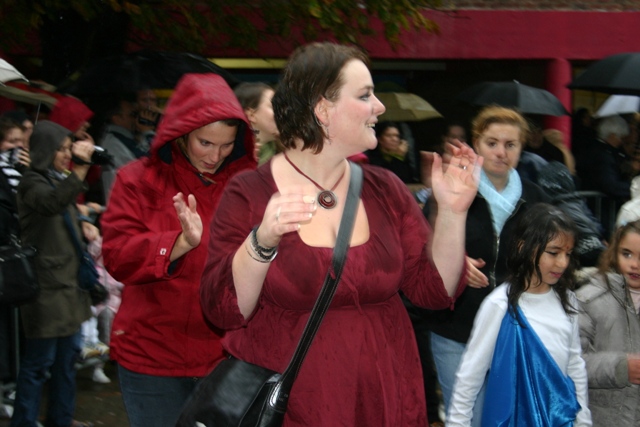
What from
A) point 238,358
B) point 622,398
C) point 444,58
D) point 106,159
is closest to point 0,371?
point 106,159

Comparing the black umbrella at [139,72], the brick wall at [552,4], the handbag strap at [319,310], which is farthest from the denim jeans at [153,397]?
the brick wall at [552,4]

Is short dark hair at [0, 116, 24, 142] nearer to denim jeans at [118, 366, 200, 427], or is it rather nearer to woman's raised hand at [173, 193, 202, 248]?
denim jeans at [118, 366, 200, 427]

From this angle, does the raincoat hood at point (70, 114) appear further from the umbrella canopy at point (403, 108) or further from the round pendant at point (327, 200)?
the umbrella canopy at point (403, 108)

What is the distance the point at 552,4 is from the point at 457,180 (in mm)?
10748

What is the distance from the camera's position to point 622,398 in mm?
4434

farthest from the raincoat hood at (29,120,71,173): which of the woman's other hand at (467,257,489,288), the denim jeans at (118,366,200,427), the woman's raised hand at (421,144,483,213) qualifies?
the woman's raised hand at (421,144,483,213)

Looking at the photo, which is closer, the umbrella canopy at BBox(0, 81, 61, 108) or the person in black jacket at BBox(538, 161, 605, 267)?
the person in black jacket at BBox(538, 161, 605, 267)

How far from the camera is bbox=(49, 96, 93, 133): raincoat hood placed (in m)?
7.32

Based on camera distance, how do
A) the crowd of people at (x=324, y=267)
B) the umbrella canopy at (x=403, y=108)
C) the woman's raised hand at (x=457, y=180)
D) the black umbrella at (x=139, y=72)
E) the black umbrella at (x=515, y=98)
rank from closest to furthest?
the crowd of people at (x=324, y=267) < the woman's raised hand at (x=457, y=180) < the black umbrella at (x=139, y=72) < the black umbrella at (x=515, y=98) < the umbrella canopy at (x=403, y=108)

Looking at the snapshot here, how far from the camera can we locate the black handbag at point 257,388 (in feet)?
9.36

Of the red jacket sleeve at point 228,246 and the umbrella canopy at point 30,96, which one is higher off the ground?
the umbrella canopy at point 30,96

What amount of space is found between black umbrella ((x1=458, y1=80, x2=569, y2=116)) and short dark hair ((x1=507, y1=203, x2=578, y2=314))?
431cm

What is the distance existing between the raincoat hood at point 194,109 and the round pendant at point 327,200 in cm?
104

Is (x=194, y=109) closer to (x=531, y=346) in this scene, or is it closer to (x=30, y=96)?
(x=531, y=346)
